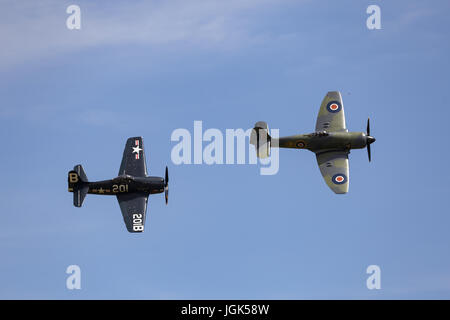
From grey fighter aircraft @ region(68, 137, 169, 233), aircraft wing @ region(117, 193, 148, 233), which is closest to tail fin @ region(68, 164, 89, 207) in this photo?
grey fighter aircraft @ region(68, 137, 169, 233)

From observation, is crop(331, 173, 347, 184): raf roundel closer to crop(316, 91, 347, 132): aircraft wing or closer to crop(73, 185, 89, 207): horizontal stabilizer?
crop(316, 91, 347, 132): aircraft wing

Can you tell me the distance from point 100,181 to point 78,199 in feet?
A: 6.64

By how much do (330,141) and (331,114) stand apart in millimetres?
3057

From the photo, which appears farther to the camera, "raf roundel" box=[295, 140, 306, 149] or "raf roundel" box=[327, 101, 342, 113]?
"raf roundel" box=[327, 101, 342, 113]

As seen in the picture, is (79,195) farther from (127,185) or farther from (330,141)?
(330,141)

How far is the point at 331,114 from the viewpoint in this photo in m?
73.6

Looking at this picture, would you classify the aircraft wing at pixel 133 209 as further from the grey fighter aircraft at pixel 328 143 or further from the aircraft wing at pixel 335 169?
the aircraft wing at pixel 335 169

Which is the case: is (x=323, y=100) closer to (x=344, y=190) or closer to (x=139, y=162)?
(x=344, y=190)

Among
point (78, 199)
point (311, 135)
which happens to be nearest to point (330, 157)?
point (311, 135)

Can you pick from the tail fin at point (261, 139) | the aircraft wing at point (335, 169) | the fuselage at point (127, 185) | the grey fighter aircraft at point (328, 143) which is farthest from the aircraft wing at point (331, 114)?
the fuselage at point (127, 185)

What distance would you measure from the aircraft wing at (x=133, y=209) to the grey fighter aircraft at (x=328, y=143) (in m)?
8.99

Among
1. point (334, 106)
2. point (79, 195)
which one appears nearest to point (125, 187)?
point (79, 195)

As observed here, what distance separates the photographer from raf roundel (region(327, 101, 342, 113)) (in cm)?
7381

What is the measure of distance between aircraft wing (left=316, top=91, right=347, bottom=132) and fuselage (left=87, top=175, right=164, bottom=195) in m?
12.5
